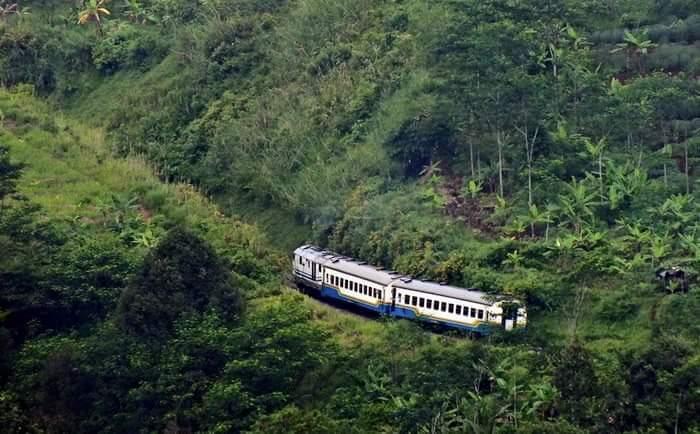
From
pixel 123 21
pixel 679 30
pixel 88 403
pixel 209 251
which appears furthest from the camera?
pixel 123 21

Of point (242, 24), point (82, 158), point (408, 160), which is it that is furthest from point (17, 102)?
point (408, 160)

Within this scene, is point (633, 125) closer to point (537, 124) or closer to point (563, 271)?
point (537, 124)

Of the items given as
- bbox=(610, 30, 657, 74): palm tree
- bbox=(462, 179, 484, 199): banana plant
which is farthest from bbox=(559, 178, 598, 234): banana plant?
bbox=(610, 30, 657, 74): palm tree

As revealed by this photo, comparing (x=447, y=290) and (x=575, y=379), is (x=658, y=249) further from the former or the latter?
(x=575, y=379)

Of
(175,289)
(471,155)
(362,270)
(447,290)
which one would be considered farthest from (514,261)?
(175,289)

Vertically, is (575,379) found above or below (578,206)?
below

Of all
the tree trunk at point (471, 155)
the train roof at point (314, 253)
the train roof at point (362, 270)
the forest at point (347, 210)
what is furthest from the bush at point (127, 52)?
the train roof at point (362, 270)
